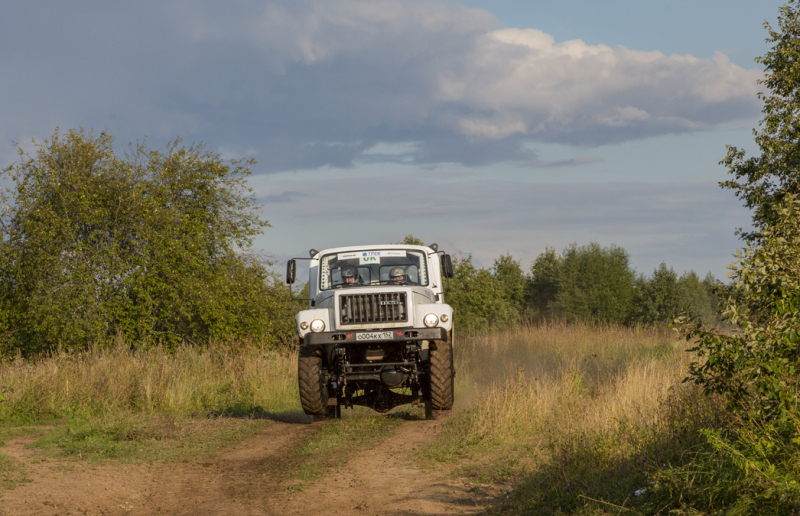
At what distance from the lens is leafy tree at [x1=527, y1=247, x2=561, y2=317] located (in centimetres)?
6344

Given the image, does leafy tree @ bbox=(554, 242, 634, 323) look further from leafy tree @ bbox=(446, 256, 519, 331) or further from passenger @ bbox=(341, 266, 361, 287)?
passenger @ bbox=(341, 266, 361, 287)

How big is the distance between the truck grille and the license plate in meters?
0.21

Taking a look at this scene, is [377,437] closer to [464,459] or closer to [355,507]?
[464,459]

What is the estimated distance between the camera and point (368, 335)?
1003 cm

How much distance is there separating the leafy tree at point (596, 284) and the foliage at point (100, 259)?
40397 millimetres

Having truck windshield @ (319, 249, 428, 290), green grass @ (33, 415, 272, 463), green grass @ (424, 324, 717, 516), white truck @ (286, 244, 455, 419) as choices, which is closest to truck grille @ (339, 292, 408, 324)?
white truck @ (286, 244, 455, 419)

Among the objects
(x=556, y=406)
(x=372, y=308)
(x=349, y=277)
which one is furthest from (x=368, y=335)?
(x=556, y=406)

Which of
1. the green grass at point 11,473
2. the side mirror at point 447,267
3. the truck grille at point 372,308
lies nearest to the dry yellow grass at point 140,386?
the green grass at point 11,473

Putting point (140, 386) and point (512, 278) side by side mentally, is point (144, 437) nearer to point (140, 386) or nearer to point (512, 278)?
point (140, 386)

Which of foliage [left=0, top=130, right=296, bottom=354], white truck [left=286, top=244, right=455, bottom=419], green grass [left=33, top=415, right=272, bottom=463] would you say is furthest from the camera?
foliage [left=0, top=130, right=296, bottom=354]

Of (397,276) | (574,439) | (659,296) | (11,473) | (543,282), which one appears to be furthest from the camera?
(543,282)

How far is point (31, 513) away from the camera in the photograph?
5.86 meters

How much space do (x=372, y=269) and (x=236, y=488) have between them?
5.17m

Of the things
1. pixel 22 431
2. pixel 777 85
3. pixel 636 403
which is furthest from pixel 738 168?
pixel 22 431
